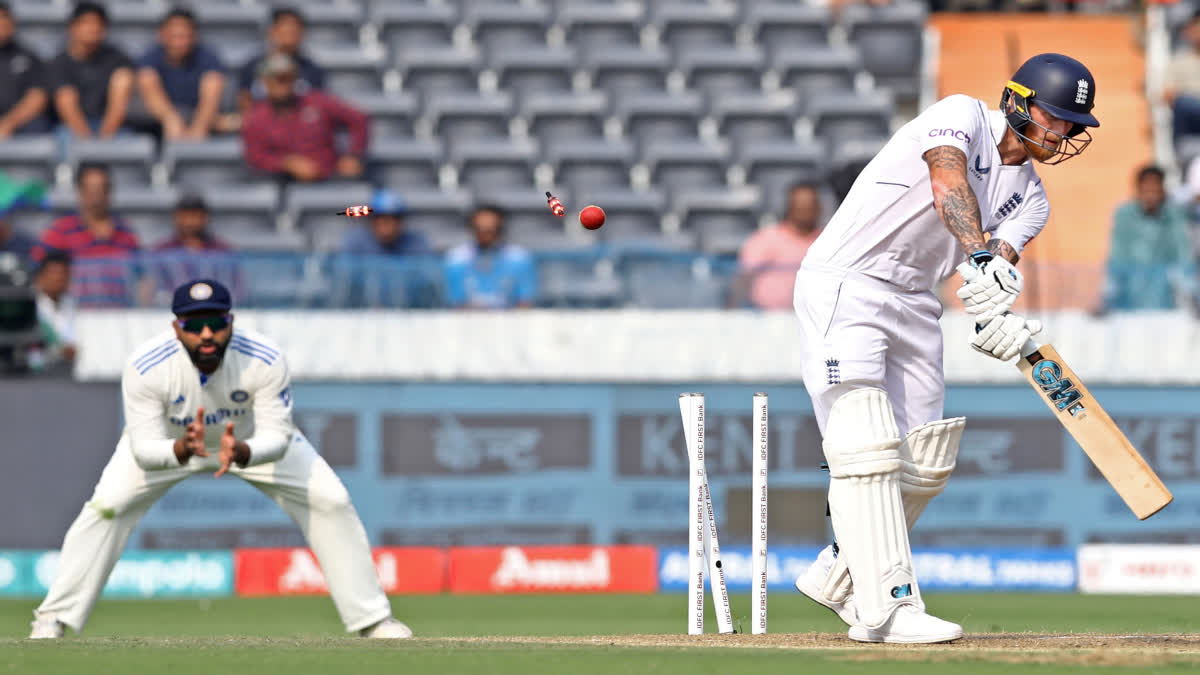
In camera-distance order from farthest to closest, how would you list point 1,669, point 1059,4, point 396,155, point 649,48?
1. point 1059,4
2. point 649,48
3. point 396,155
4. point 1,669

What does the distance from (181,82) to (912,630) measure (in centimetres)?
831

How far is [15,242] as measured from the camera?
36.9ft

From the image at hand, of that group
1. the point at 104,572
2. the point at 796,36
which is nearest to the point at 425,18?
the point at 796,36

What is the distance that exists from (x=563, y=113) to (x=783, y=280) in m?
3.07

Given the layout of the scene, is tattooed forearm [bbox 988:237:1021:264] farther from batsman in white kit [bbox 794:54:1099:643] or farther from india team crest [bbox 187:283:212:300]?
india team crest [bbox 187:283:212:300]

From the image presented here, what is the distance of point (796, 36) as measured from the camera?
1402 centimetres

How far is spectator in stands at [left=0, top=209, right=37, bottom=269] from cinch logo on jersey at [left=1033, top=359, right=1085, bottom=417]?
696cm

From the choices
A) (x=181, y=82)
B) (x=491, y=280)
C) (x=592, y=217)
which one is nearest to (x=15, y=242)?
(x=181, y=82)

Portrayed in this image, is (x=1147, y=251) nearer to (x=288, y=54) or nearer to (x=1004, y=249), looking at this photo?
(x=1004, y=249)

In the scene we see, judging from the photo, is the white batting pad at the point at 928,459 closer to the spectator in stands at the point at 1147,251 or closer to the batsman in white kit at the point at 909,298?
the batsman in white kit at the point at 909,298

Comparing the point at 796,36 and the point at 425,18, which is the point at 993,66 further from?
the point at 425,18

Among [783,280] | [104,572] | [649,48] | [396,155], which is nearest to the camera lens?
[104,572]

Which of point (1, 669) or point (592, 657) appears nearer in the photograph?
point (1, 669)

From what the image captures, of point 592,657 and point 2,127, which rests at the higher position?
point 2,127
